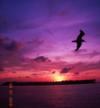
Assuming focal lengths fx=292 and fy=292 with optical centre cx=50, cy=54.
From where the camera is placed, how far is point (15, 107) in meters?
156

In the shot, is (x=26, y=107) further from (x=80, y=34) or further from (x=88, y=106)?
(x=80, y=34)

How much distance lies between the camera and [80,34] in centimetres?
2442

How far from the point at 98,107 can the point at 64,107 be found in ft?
58.7

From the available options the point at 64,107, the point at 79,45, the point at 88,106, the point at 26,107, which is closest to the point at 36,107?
the point at 26,107

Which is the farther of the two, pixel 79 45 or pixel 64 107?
pixel 64 107

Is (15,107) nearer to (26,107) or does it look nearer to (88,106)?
(26,107)

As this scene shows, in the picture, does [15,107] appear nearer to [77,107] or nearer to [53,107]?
[53,107]

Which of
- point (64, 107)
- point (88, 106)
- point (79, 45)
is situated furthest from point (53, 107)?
point (79, 45)

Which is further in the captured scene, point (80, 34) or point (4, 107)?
point (4, 107)

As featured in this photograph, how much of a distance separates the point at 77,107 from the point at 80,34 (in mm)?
134667

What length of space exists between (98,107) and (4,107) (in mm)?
51049

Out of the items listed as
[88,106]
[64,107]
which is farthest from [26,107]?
[88,106]

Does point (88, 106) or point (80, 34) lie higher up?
point (80, 34)

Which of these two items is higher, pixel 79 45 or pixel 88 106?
pixel 79 45
